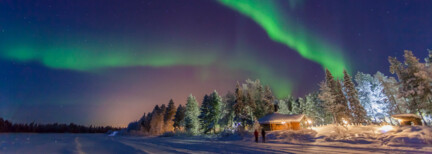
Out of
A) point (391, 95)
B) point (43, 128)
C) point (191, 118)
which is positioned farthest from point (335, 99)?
point (43, 128)

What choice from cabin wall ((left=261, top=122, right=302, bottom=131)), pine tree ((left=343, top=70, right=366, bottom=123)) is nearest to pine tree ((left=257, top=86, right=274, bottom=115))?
cabin wall ((left=261, top=122, right=302, bottom=131))

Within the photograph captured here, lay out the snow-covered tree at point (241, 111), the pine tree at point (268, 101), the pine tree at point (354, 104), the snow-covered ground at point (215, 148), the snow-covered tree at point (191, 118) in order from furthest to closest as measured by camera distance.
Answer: the snow-covered tree at point (191, 118), the pine tree at point (268, 101), the snow-covered tree at point (241, 111), the pine tree at point (354, 104), the snow-covered ground at point (215, 148)

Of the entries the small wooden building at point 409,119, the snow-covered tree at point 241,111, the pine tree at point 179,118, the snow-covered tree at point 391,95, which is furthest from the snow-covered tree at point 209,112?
the snow-covered tree at point 391,95

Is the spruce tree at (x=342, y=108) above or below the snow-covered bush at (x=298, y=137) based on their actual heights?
above

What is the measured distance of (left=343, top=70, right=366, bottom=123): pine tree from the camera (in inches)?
1620

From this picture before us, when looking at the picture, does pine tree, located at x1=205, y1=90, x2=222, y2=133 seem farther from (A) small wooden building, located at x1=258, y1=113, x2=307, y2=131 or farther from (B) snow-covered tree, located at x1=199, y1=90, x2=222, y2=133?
(A) small wooden building, located at x1=258, y1=113, x2=307, y2=131

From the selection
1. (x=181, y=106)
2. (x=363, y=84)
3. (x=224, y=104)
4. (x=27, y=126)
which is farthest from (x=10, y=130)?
(x=363, y=84)

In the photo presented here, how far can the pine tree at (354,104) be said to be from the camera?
135 ft

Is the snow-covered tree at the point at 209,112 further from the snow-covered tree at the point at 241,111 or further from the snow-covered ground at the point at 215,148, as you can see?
the snow-covered ground at the point at 215,148

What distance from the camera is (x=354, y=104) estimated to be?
42.1 m

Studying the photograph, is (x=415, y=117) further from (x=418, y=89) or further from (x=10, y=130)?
(x=10, y=130)

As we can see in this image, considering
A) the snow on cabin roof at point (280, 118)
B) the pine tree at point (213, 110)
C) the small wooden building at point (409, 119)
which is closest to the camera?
the small wooden building at point (409, 119)

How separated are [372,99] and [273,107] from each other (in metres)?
24.5

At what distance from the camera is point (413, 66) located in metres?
32.0
